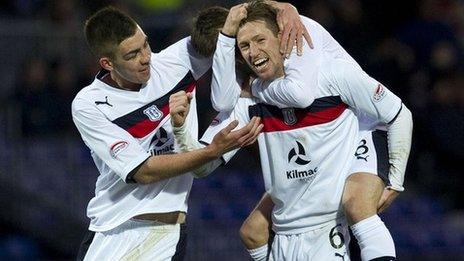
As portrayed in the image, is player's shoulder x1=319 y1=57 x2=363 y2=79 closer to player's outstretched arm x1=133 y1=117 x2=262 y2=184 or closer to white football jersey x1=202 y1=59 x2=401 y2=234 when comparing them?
white football jersey x1=202 y1=59 x2=401 y2=234

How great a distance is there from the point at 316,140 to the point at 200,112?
4686mm

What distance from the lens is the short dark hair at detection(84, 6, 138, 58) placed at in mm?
6941

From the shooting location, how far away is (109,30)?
6.95 m

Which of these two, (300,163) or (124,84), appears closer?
(300,163)

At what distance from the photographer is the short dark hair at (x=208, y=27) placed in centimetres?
704

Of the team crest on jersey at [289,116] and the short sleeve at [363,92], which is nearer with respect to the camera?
the short sleeve at [363,92]

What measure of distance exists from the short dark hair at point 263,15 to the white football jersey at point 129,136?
0.62m

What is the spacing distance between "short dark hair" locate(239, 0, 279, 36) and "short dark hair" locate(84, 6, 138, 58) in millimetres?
629

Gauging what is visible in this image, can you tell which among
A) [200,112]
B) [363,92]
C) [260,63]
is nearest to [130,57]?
[260,63]

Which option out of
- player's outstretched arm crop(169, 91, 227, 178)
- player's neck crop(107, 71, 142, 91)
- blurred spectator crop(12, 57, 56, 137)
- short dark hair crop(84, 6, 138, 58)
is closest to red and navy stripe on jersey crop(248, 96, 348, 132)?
player's outstretched arm crop(169, 91, 227, 178)

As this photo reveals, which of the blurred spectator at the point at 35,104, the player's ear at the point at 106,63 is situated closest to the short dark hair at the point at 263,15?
the player's ear at the point at 106,63

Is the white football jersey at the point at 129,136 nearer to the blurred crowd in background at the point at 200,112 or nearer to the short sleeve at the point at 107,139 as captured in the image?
the short sleeve at the point at 107,139

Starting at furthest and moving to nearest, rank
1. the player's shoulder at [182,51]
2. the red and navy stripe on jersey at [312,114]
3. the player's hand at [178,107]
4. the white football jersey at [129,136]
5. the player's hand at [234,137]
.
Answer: the player's shoulder at [182,51], the white football jersey at [129,136], the red and navy stripe on jersey at [312,114], the player's hand at [178,107], the player's hand at [234,137]

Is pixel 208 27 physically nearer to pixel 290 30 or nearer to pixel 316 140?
pixel 290 30
